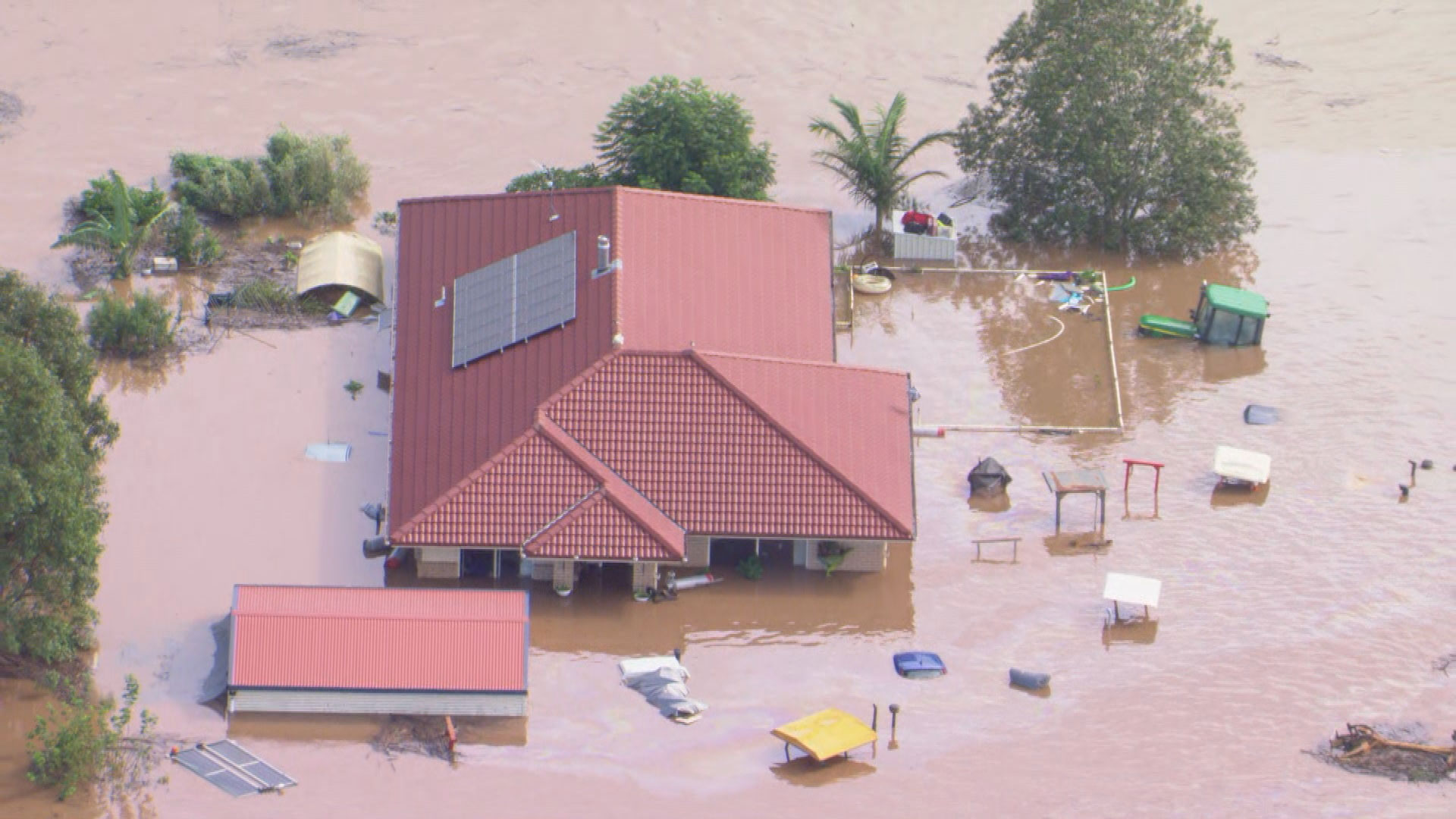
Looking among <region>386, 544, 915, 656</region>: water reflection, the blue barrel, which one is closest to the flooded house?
<region>386, 544, 915, 656</region>: water reflection

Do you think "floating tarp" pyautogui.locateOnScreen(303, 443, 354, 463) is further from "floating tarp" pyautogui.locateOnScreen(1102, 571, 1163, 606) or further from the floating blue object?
"floating tarp" pyautogui.locateOnScreen(1102, 571, 1163, 606)

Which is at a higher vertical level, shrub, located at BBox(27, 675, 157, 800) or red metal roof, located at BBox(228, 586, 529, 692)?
red metal roof, located at BBox(228, 586, 529, 692)

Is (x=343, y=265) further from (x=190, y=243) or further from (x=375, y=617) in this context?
(x=375, y=617)

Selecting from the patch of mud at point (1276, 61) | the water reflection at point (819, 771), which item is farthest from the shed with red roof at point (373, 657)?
the patch of mud at point (1276, 61)

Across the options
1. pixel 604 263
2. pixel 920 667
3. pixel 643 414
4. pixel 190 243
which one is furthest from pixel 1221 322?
pixel 190 243

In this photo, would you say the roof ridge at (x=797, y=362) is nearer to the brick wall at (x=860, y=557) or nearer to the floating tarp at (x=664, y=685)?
the brick wall at (x=860, y=557)
